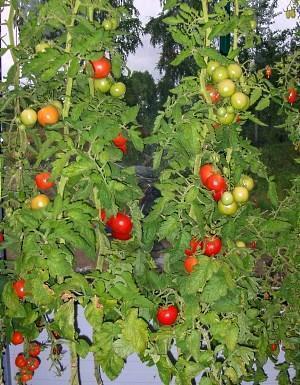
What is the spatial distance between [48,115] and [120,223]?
0.26 m

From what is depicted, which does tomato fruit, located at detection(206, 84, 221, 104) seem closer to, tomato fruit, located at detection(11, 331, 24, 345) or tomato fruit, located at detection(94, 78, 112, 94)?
tomato fruit, located at detection(94, 78, 112, 94)

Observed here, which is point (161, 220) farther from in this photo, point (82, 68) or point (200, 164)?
point (82, 68)

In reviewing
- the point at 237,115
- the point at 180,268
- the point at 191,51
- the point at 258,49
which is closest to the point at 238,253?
the point at 180,268

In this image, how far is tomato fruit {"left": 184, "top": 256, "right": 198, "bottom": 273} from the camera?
3.59ft

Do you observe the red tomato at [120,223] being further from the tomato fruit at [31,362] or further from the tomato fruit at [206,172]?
the tomato fruit at [31,362]

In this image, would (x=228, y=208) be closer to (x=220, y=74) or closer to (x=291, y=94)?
(x=220, y=74)

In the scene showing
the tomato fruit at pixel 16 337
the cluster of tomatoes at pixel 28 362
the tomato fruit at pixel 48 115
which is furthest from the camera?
the cluster of tomatoes at pixel 28 362

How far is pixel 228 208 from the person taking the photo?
1105 mm

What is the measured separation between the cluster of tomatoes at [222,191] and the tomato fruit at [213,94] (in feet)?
0.45

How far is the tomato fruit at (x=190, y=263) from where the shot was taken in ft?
3.59

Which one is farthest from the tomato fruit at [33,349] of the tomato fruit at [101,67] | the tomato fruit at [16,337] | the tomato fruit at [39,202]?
the tomato fruit at [101,67]

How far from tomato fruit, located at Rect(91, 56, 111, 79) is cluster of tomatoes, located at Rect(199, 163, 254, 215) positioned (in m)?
0.27

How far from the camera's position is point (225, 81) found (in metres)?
1.07

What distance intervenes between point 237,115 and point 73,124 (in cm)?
36
